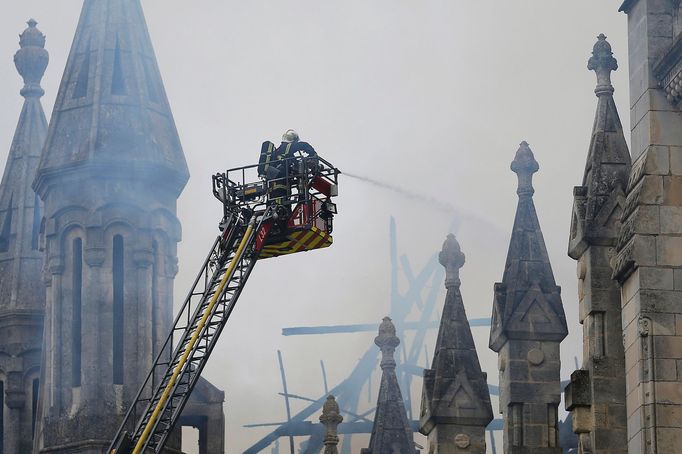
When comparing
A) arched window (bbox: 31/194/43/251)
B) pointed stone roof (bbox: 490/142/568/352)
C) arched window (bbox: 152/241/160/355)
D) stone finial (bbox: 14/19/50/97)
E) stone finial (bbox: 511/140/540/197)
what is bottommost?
pointed stone roof (bbox: 490/142/568/352)

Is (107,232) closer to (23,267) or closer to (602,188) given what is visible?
(23,267)

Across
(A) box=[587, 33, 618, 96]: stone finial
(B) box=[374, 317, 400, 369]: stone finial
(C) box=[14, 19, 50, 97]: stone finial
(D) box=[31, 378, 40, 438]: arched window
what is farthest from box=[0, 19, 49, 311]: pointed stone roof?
(A) box=[587, 33, 618, 96]: stone finial

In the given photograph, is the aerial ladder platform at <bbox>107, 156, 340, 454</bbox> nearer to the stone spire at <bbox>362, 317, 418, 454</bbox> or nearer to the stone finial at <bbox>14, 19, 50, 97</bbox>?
the stone spire at <bbox>362, 317, 418, 454</bbox>

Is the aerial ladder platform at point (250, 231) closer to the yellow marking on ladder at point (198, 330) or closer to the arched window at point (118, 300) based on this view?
the yellow marking on ladder at point (198, 330)

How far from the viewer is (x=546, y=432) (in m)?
41.9

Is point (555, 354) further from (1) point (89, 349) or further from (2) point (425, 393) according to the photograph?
(1) point (89, 349)

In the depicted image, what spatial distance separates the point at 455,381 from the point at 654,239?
14238 millimetres

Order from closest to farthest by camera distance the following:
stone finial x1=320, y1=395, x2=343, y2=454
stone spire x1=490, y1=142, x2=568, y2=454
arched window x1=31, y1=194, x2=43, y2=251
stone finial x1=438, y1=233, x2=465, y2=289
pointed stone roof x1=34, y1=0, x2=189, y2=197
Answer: stone spire x1=490, y1=142, x2=568, y2=454 → stone finial x1=438, y1=233, x2=465, y2=289 → stone finial x1=320, y1=395, x2=343, y2=454 → pointed stone roof x1=34, y1=0, x2=189, y2=197 → arched window x1=31, y1=194, x2=43, y2=251

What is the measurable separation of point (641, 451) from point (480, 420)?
14371mm

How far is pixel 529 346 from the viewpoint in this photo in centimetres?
4234

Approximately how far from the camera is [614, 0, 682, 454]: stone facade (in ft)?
97.1

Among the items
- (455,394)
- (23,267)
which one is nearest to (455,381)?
(455,394)

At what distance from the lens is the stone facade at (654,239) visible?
29609mm

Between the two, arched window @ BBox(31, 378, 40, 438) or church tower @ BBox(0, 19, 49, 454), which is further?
church tower @ BBox(0, 19, 49, 454)
